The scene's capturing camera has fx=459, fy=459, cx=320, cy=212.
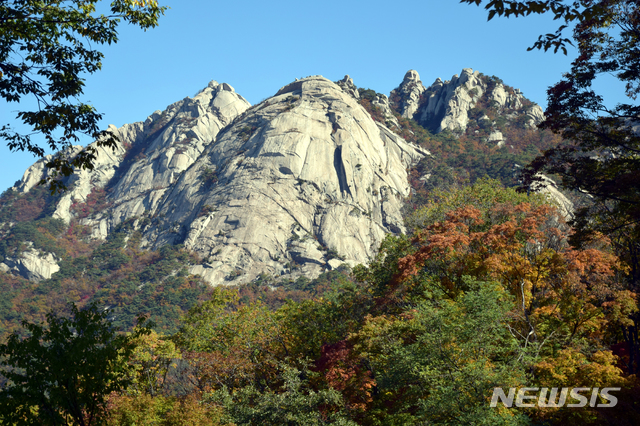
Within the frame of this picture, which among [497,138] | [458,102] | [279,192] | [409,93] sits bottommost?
[279,192]

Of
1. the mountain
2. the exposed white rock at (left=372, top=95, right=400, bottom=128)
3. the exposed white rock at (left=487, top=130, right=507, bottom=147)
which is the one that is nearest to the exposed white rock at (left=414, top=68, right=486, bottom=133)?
the mountain

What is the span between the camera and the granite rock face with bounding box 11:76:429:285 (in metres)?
104

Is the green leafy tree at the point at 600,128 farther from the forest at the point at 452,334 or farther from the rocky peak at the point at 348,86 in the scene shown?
the rocky peak at the point at 348,86

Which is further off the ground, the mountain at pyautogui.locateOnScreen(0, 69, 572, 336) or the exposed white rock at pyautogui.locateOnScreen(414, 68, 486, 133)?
the exposed white rock at pyautogui.locateOnScreen(414, 68, 486, 133)

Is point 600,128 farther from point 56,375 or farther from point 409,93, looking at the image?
point 409,93

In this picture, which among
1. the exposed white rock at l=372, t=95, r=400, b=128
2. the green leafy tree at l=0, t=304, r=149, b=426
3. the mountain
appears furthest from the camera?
the exposed white rock at l=372, t=95, r=400, b=128

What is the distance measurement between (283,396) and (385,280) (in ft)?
43.2

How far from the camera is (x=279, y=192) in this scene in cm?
10969

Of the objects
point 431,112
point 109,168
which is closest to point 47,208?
point 109,168

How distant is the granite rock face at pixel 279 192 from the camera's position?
10356cm

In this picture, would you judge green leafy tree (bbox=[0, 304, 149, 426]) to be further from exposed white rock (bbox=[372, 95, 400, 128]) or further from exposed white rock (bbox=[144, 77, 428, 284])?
exposed white rock (bbox=[372, 95, 400, 128])

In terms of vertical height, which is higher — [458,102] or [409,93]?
[409,93]

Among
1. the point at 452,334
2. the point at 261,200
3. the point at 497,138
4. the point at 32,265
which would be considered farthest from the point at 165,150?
the point at 452,334

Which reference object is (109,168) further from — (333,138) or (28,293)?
(333,138)
